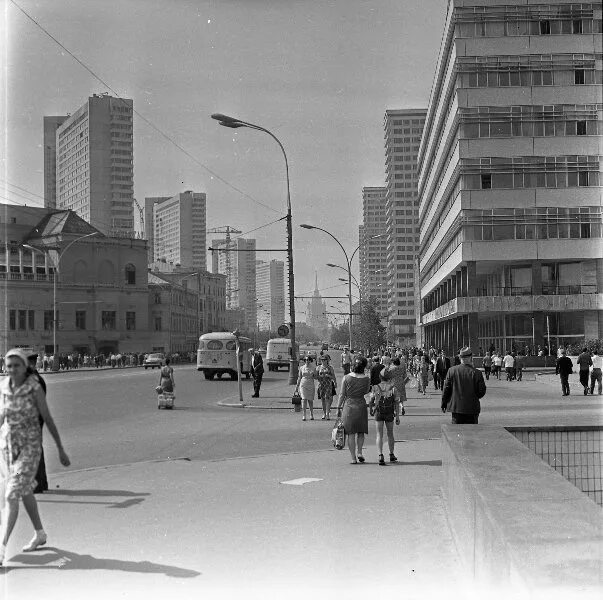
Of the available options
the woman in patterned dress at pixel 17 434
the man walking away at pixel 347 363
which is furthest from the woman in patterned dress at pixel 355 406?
the man walking away at pixel 347 363

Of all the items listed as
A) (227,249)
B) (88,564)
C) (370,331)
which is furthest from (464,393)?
(370,331)

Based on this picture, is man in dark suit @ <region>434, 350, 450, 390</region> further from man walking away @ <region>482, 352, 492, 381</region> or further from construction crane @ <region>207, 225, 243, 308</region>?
man walking away @ <region>482, 352, 492, 381</region>

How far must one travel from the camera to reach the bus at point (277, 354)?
6756 cm

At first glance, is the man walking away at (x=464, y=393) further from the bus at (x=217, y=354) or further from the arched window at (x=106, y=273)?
the bus at (x=217, y=354)

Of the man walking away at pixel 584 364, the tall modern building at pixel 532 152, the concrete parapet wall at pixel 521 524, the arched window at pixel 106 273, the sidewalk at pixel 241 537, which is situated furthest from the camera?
the tall modern building at pixel 532 152

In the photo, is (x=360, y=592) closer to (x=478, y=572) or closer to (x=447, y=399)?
(x=478, y=572)

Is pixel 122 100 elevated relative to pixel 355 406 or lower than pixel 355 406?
elevated

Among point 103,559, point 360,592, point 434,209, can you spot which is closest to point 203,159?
point 103,559

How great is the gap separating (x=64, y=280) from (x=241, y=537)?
25562 mm

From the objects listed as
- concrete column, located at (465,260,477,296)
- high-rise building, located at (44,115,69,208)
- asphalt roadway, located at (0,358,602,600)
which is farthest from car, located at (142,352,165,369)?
asphalt roadway, located at (0,358,602,600)

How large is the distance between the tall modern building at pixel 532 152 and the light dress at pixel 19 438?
55.5 m

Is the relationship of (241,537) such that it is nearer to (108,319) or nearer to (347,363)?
(347,363)

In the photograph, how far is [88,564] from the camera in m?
6.55

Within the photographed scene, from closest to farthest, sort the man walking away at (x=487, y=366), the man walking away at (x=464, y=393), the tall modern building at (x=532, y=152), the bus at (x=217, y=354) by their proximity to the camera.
A: the man walking away at (x=464, y=393)
the man walking away at (x=487, y=366)
the bus at (x=217, y=354)
the tall modern building at (x=532, y=152)
